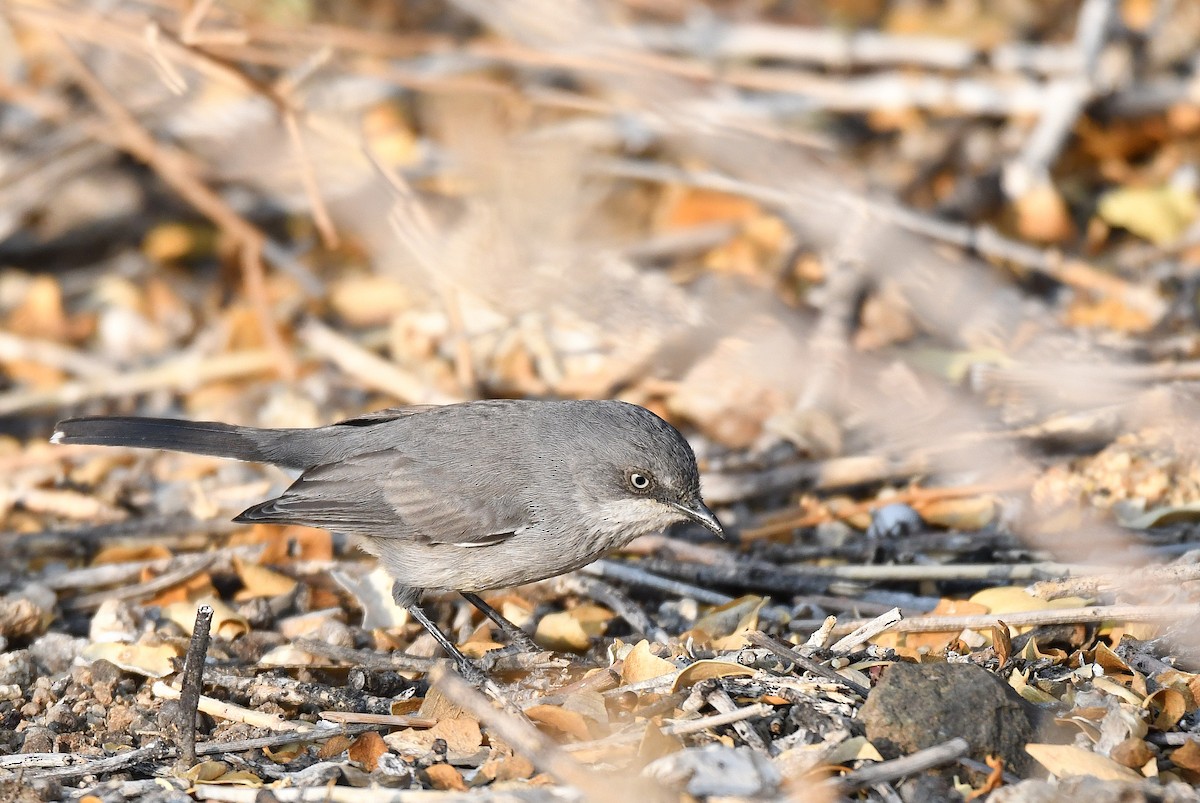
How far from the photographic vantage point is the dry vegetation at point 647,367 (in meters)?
3.76

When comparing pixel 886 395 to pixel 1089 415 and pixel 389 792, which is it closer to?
pixel 1089 415

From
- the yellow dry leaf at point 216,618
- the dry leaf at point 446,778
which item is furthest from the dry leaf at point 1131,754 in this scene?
the yellow dry leaf at point 216,618

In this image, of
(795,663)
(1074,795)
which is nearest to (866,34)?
(795,663)

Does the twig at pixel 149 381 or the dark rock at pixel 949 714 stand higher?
the dark rock at pixel 949 714

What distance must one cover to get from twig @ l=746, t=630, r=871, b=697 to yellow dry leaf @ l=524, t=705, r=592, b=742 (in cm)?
62

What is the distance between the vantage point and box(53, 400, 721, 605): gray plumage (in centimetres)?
461

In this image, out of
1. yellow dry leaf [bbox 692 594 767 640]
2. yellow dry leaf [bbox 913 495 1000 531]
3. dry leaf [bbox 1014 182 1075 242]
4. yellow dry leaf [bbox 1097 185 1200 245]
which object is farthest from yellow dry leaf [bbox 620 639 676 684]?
yellow dry leaf [bbox 1097 185 1200 245]

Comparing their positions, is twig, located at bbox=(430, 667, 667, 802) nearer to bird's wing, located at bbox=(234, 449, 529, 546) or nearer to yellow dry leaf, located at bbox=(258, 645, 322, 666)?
yellow dry leaf, located at bbox=(258, 645, 322, 666)

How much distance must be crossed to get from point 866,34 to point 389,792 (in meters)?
5.91

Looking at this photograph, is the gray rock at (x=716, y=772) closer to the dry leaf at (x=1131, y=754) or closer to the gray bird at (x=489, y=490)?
the dry leaf at (x=1131, y=754)

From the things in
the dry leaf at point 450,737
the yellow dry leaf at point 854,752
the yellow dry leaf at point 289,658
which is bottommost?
the yellow dry leaf at point 289,658

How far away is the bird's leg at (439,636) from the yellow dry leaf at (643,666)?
0.55m

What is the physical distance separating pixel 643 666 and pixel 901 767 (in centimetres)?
97

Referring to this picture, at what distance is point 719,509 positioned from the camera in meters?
5.56
